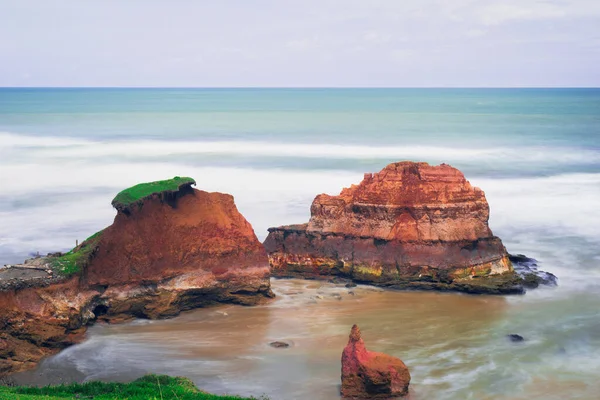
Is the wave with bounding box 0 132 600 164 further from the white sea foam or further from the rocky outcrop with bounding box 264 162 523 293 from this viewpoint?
the rocky outcrop with bounding box 264 162 523 293

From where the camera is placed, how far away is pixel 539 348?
29.2 meters

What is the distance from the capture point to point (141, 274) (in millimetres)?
32219

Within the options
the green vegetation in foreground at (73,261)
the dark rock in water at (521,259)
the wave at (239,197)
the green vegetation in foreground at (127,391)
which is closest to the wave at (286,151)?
the wave at (239,197)

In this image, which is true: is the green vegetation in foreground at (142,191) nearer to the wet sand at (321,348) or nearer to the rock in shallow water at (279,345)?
the wet sand at (321,348)

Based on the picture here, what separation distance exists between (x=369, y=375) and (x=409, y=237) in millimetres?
13039

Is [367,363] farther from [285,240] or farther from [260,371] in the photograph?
[285,240]

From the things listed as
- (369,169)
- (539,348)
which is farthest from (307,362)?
(369,169)

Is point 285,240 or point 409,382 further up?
point 285,240

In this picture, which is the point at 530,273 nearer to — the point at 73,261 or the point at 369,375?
the point at 369,375

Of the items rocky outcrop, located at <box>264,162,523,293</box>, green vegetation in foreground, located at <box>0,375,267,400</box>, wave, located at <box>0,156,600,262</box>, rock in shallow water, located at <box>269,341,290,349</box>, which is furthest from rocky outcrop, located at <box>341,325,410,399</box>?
wave, located at <box>0,156,600,262</box>

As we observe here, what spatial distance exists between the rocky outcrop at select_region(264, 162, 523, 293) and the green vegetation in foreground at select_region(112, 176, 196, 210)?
650 cm

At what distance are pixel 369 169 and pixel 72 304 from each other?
162 feet

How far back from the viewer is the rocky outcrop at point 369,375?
24.2 m

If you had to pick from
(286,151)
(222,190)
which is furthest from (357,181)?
(286,151)
